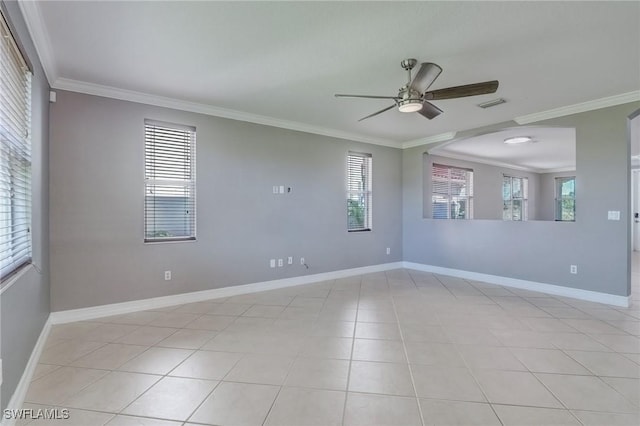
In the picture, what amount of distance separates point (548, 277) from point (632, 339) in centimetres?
170

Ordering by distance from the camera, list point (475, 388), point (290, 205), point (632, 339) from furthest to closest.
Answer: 1. point (290, 205)
2. point (632, 339)
3. point (475, 388)

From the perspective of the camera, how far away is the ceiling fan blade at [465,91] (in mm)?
2584

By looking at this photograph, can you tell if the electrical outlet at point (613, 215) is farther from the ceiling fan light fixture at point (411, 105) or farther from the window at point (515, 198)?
the window at point (515, 198)

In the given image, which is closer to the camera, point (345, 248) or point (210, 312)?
point (210, 312)

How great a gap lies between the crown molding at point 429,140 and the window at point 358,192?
0.94 meters

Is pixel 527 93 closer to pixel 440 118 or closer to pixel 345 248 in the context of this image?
pixel 440 118

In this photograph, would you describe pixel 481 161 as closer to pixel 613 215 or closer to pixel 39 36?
pixel 613 215

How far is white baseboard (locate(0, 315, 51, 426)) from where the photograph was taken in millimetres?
1670

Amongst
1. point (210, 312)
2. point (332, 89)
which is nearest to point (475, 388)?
point (210, 312)

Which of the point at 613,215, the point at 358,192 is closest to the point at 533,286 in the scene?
the point at 613,215

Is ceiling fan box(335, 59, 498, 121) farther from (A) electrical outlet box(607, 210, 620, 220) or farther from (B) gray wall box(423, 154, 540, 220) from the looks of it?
(B) gray wall box(423, 154, 540, 220)

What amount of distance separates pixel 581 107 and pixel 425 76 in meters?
2.87

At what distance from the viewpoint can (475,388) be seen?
1997 millimetres

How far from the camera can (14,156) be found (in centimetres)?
202
